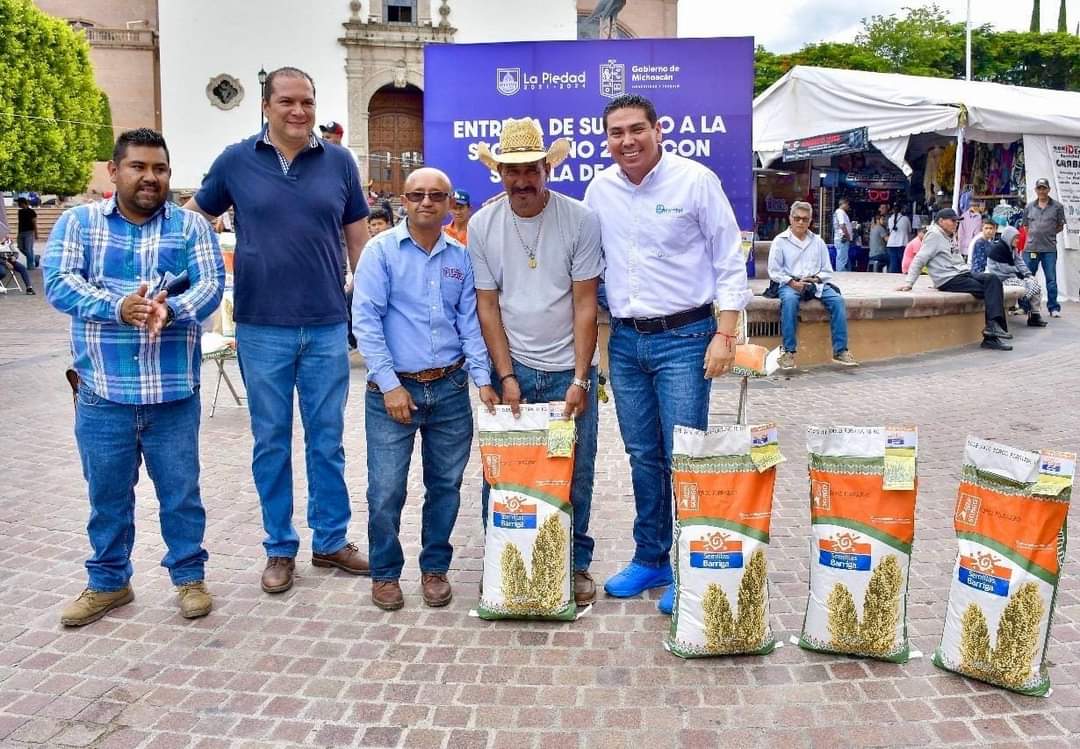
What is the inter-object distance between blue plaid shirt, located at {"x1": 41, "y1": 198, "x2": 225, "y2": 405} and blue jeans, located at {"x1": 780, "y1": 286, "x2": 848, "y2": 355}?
6.70m

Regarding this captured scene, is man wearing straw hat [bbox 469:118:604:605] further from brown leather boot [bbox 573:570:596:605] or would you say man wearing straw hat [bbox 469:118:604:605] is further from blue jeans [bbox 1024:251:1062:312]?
blue jeans [bbox 1024:251:1062:312]

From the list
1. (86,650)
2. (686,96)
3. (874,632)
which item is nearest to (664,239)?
(874,632)

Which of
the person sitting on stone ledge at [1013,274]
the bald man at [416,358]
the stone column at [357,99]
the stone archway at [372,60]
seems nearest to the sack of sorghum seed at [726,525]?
the bald man at [416,358]

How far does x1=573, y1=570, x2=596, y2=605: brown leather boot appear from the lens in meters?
3.90

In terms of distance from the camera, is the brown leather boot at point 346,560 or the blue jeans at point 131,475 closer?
the blue jeans at point 131,475

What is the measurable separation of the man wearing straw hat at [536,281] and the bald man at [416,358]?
10 centimetres

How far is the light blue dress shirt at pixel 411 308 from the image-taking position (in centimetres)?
365

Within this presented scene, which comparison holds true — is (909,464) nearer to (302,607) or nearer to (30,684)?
(302,607)

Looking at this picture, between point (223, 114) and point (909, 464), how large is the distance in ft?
113

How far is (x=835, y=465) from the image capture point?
3234 millimetres

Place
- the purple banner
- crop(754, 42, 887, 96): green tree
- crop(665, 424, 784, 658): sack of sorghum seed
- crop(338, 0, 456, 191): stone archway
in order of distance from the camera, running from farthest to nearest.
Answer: crop(754, 42, 887, 96): green tree < crop(338, 0, 456, 191): stone archway < the purple banner < crop(665, 424, 784, 658): sack of sorghum seed

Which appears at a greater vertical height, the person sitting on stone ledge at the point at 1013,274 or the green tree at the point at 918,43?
the green tree at the point at 918,43

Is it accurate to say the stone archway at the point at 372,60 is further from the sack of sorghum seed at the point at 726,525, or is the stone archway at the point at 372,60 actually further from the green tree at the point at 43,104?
the sack of sorghum seed at the point at 726,525

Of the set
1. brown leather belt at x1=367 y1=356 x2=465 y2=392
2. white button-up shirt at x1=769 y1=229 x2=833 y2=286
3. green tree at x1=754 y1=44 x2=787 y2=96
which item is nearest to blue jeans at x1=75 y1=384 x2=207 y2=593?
brown leather belt at x1=367 y1=356 x2=465 y2=392
